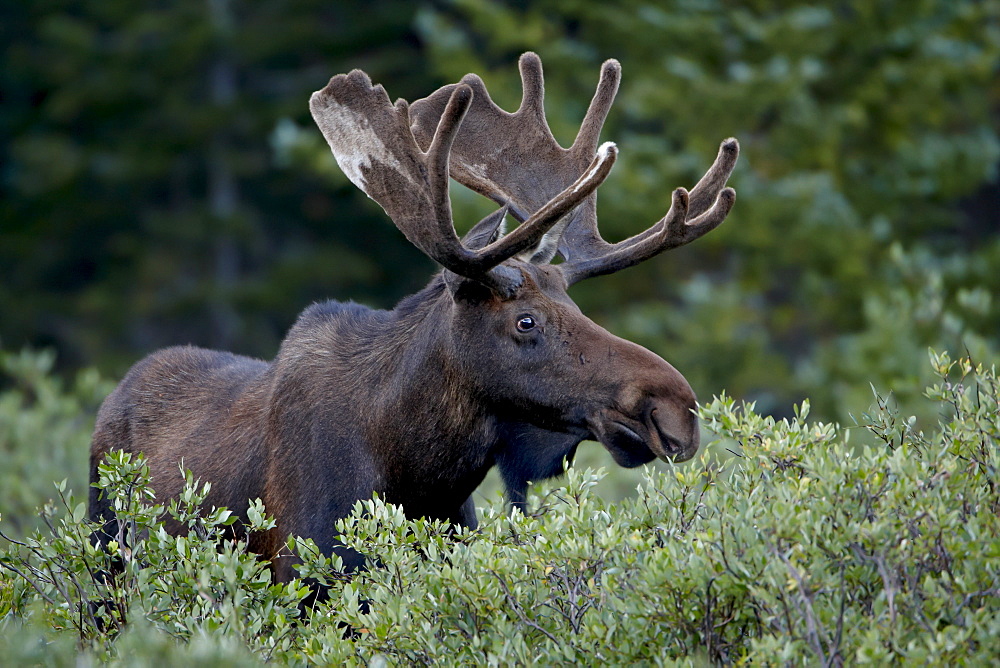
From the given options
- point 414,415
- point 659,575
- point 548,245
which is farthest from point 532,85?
point 659,575

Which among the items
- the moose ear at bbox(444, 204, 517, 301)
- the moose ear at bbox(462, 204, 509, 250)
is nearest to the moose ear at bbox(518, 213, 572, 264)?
the moose ear at bbox(462, 204, 509, 250)

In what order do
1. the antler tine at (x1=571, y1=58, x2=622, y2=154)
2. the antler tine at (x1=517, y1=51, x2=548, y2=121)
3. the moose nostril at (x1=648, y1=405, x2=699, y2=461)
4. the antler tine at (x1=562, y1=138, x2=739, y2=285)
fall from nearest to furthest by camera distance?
the moose nostril at (x1=648, y1=405, x2=699, y2=461) → the antler tine at (x1=562, y1=138, x2=739, y2=285) → the antler tine at (x1=571, y1=58, x2=622, y2=154) → the antler tine at (x1=517, y1=51, x2=548, y2=121)

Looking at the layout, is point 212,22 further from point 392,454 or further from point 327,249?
point 392,454

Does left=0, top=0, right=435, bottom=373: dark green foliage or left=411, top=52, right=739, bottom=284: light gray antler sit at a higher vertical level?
left=411, top=52, right=739, bottom=284: light gray antler

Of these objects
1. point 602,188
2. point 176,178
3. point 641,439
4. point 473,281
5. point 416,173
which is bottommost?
point 176,178

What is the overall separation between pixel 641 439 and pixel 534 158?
5.46ft

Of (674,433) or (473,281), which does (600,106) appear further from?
(674,433)

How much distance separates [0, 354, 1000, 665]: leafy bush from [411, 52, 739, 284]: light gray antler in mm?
1403

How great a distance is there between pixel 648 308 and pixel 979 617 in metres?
11.8

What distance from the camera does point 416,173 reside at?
401 centimetres

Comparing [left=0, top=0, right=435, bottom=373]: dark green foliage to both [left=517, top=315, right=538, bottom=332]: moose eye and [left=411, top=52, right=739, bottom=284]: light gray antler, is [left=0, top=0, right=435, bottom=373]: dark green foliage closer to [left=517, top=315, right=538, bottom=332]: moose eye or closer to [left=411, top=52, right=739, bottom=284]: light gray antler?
[left=411, top=52, right=739, bottom=284]: light gray antler

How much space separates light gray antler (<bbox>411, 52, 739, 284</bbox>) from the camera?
15.4ft

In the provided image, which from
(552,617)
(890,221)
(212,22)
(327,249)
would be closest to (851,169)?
(890,221)

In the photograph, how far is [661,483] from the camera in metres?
3.45
